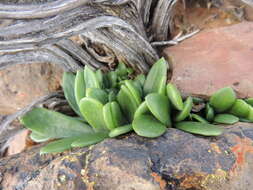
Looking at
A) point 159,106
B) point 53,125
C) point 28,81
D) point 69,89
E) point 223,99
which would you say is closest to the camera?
point 159,106

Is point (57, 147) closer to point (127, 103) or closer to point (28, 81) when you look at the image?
point (127, 103)

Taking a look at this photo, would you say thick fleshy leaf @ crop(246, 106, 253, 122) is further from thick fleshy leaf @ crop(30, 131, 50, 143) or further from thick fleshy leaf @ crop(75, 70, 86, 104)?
thick fleshy leaf @ crop(30, 131, 50, 143)

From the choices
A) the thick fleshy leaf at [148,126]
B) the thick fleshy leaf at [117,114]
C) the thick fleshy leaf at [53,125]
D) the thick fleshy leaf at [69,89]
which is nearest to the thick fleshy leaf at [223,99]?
the thick fleshy leaf at [148,126]

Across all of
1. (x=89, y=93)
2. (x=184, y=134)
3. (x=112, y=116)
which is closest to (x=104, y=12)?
(x=89, y=93)

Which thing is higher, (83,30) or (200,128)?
(83,30)

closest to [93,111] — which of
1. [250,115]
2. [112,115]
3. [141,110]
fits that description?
[112,115]

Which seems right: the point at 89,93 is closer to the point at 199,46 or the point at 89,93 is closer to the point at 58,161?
the point at 58,161

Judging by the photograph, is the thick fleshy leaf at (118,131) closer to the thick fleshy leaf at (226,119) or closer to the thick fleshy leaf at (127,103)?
the thick fleshy leaf at (127,103)
